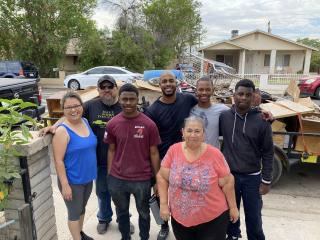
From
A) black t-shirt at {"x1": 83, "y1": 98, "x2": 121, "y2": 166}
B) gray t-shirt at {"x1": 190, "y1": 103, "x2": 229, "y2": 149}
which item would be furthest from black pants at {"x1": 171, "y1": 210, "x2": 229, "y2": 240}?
black t-shirt at {"x1": 83, "y1": 98, "x2": 121, "y2": 166}

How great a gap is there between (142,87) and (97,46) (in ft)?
55.8

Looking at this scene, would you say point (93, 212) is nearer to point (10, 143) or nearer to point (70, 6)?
point (10, 143)

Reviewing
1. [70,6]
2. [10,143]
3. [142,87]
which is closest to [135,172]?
[10,143]

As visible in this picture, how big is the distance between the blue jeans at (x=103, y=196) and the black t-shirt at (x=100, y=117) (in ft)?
0.60

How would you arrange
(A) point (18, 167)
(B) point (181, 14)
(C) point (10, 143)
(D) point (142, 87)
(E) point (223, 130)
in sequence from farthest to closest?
1. (B) point (181, 14)
2. (D) point (142, 87)
3. (E) point (223, 130)
4. (A) point (18, 167)
5. (C) point (10, 143)

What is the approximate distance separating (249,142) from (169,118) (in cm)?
82

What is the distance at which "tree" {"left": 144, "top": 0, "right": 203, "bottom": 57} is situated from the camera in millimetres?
31934

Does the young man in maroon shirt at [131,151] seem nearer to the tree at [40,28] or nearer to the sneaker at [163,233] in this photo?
the sneaker at [163,233]

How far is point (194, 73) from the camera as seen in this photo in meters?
8.94

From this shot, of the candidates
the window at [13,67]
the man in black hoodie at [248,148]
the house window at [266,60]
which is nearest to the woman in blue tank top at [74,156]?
the man in black hoodie at [248,148]

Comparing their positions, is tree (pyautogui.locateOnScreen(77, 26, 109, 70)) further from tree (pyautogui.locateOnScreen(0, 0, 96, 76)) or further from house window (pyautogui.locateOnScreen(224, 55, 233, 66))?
house window (pyautogui.locateOnScreen(224, 55, 233, 66))

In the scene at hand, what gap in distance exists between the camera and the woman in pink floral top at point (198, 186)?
227 centimetres

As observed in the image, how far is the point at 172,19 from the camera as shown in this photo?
111ft

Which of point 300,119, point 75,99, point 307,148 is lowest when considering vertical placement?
point 307,148
